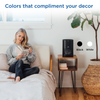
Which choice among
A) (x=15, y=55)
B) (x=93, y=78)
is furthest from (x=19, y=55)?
(x=93, y=78)

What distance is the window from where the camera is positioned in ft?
9.78

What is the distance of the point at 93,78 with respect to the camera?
259 centimetres

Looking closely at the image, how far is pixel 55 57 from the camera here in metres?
3.08

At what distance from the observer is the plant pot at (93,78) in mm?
2586

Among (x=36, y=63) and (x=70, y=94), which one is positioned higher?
(x=36, y=63)

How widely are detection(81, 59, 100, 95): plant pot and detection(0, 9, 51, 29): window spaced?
110 cm

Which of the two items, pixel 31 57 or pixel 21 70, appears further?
pixel 31 57

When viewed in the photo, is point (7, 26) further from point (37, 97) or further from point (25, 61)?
point (37, 97)

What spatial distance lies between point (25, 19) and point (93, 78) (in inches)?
64.6

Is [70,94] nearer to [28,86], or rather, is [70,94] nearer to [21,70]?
[21,70]

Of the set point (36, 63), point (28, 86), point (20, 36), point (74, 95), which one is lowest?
point (74, 95)

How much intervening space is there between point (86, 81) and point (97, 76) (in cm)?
20

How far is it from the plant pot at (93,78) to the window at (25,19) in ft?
3.60

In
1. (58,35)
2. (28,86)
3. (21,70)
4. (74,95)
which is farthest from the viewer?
(58,35)
